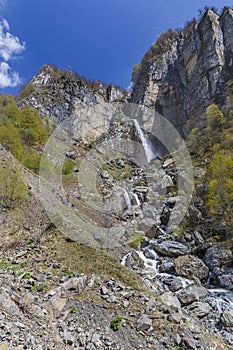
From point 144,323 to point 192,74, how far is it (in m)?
58.0

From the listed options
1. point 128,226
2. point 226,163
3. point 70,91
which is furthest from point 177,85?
point 128,226

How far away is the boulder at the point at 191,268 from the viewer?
1349 cm

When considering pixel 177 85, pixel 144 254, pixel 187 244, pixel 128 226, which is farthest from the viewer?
pixel 177 85

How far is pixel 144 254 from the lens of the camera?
54.3ft

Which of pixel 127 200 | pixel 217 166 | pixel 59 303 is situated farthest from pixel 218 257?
pixel 127 200

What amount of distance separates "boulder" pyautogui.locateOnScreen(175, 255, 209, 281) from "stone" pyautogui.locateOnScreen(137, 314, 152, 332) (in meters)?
7.26

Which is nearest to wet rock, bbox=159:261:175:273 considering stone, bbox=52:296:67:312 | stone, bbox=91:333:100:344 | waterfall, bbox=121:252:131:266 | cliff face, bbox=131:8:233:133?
waterfall, bbox=121:252:131:266

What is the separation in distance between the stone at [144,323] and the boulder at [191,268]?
7261 mm

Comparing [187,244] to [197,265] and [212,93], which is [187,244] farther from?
[212,93]

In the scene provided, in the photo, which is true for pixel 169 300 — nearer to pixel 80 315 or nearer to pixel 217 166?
pixel 80 315

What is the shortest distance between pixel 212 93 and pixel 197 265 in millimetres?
42928

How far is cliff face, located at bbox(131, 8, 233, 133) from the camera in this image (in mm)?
46656

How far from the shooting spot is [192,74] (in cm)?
5291

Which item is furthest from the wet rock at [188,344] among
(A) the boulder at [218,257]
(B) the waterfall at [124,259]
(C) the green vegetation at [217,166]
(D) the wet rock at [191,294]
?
(C) the green vegetation at [217,166]
